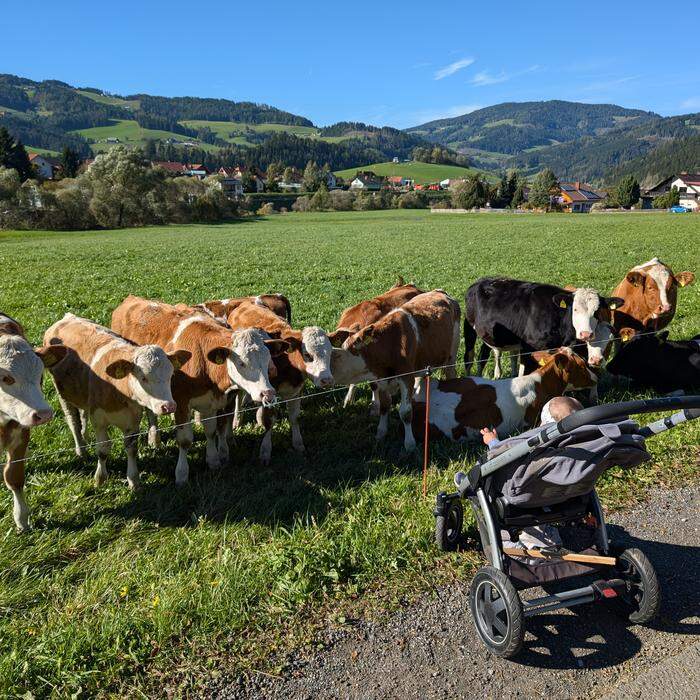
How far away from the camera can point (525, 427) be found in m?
7.33

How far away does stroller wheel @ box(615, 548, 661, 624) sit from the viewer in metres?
3.72

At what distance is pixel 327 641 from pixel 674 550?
3.22 meters

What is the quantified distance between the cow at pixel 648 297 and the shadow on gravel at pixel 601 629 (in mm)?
6206

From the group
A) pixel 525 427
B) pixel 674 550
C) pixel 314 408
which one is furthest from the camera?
pixel 314 408

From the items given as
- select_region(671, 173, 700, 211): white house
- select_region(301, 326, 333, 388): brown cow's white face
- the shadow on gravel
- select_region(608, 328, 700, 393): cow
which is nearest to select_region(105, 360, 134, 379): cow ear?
select_region(301, 326, 333, 388): brown cow's white face

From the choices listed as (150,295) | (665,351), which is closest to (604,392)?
(665,351)

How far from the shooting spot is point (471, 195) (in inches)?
4193

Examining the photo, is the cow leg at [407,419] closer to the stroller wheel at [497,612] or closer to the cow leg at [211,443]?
the cow leg at [211,443]

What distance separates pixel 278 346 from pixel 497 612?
13.9 ft

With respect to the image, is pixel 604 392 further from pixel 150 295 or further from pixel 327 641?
pixel 150 295

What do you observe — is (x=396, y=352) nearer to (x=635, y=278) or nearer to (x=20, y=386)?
(x=20, y=386)

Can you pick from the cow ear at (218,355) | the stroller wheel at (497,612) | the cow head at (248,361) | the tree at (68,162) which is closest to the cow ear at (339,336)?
the cow head at (248,361)

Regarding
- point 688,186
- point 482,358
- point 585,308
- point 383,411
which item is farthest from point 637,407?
point 688,186

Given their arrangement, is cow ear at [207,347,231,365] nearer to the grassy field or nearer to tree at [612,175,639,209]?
the grassy field
